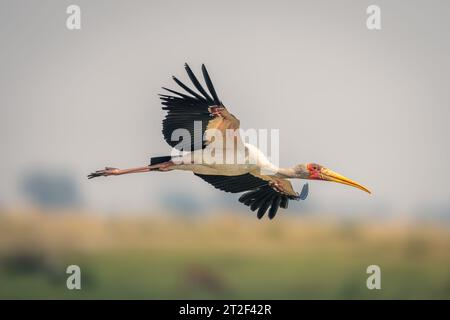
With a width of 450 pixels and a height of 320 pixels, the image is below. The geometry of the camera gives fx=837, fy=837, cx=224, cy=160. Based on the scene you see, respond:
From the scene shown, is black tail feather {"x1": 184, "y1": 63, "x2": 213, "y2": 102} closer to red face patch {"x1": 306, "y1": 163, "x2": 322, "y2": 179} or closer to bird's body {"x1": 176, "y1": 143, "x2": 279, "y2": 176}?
bird's body {"x1": 176, "y1": 143, "x2": 279, "y2": 176}

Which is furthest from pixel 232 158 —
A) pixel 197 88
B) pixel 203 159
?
pixel 197 88

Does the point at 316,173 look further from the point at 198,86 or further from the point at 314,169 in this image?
the point at 198,86

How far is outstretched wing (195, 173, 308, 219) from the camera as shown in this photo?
15883mm

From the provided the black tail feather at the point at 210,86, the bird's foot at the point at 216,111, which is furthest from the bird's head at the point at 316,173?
the black tail feather at the point at 210,86

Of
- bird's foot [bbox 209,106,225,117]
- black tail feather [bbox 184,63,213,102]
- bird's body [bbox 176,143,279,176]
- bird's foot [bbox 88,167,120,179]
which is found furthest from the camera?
bird's foot [bbox 88,167,120,179]

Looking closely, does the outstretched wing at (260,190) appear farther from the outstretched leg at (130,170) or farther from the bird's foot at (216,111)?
the bird's foot at (216,111)

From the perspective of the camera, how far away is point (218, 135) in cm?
1455

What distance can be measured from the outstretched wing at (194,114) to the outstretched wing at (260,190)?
1525 millimetres

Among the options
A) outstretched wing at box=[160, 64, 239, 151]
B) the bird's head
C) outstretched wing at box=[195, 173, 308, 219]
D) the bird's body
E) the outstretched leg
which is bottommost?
outstretched wing at box=[195, 173, 308, 219]

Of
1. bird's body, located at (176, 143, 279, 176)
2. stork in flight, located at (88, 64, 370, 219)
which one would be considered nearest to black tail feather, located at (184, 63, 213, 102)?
stork in flight, located at (88, 64, 370, 219)

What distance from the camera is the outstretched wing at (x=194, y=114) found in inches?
551
